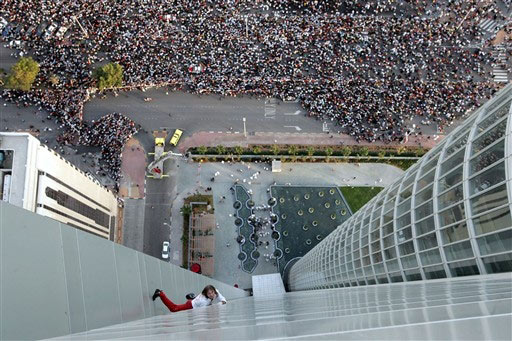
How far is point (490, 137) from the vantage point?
1675 centimetres

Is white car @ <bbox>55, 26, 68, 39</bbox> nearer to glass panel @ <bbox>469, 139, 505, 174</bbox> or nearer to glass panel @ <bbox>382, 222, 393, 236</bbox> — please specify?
glass panel @ <bbox>382, 222, 393, 236</bbox>

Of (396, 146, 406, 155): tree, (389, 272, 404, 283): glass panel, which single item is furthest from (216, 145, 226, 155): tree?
(389, 272, 404, 283): glass panel

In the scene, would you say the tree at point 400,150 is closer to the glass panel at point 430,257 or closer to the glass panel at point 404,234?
the glass panel at point 404,234

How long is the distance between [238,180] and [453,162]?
4461 cm

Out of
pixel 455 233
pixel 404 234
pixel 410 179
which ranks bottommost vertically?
pixel 455 233

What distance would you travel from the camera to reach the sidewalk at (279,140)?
208ft

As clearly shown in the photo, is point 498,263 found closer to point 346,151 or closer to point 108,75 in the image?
point 346,151

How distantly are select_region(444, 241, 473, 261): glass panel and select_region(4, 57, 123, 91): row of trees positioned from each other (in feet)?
178

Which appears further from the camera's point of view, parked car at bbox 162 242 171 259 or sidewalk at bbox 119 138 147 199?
sidewalk at bbox 119 138 147 199

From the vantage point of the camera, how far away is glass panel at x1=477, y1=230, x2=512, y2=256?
49.0 ft

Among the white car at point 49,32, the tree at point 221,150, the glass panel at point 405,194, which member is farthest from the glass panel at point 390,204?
the white car at point 49,32

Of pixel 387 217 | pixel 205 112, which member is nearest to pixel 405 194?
pixel 387 217

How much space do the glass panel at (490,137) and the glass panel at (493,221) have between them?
2952 millimetres

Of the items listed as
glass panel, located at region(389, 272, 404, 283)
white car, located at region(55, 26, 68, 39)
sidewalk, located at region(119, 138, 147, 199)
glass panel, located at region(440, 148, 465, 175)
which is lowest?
glass panel, located at region(389, 272, 404, 283)
